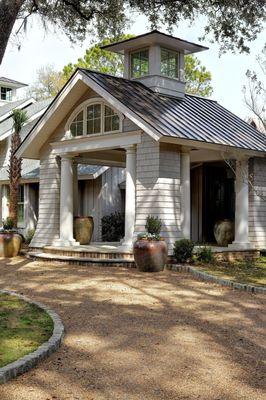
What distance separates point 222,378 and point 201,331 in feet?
6.35

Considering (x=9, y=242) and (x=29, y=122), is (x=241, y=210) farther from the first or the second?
(x=29, y=122)

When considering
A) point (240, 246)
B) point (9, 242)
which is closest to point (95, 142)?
point (9, 242)

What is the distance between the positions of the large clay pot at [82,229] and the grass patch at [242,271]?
15.8 ft

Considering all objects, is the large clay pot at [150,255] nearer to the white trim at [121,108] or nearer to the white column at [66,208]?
the white trim at [121,108]

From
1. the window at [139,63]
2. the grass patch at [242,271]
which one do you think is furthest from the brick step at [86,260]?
the window at [139,63]

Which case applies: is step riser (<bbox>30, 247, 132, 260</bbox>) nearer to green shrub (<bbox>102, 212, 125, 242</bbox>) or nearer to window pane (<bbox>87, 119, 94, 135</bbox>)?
window pane (<bbox>87, 119, 94, 135</bbox>)

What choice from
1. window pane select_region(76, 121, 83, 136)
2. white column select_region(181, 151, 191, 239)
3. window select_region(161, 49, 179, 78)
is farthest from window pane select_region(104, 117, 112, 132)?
window select_region(161, 49, 179, 78)

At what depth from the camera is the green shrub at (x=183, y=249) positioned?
13.5 m

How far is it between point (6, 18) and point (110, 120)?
717cm

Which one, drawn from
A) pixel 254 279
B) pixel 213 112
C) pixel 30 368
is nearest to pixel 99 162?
pixel 213 112

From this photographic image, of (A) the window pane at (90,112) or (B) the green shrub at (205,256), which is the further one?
(A) the window pane at (90,112)

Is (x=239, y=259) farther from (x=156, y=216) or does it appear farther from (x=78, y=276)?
(x=78, y=276)

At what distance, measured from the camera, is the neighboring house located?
14.0 meters

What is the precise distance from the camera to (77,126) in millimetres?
16312
